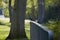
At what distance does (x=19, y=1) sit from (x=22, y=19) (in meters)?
0.92

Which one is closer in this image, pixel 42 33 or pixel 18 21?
pixel 42 33

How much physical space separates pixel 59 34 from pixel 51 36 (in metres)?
0.12

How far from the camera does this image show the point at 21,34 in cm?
809

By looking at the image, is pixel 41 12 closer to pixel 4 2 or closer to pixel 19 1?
pixel 19 1

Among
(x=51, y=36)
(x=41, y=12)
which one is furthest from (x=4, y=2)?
(x=51, y=36)

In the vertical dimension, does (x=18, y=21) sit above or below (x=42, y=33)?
below

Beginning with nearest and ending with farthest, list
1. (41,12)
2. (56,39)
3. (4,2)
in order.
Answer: (56,39)
(41,12)
(4,2)

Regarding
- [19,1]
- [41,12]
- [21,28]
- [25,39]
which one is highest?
[19,1]

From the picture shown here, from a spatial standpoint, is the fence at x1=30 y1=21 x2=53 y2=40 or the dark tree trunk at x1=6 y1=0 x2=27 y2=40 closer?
the fence at x1=30 y1=21 x2=53 y2=40

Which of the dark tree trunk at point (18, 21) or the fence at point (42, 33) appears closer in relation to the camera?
the fence at point (42, 33)

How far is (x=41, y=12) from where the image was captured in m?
9.34

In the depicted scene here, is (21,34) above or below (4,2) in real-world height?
below

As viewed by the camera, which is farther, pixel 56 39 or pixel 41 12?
pixel 41 12

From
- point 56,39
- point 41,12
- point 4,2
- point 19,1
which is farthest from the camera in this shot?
point 4,2
